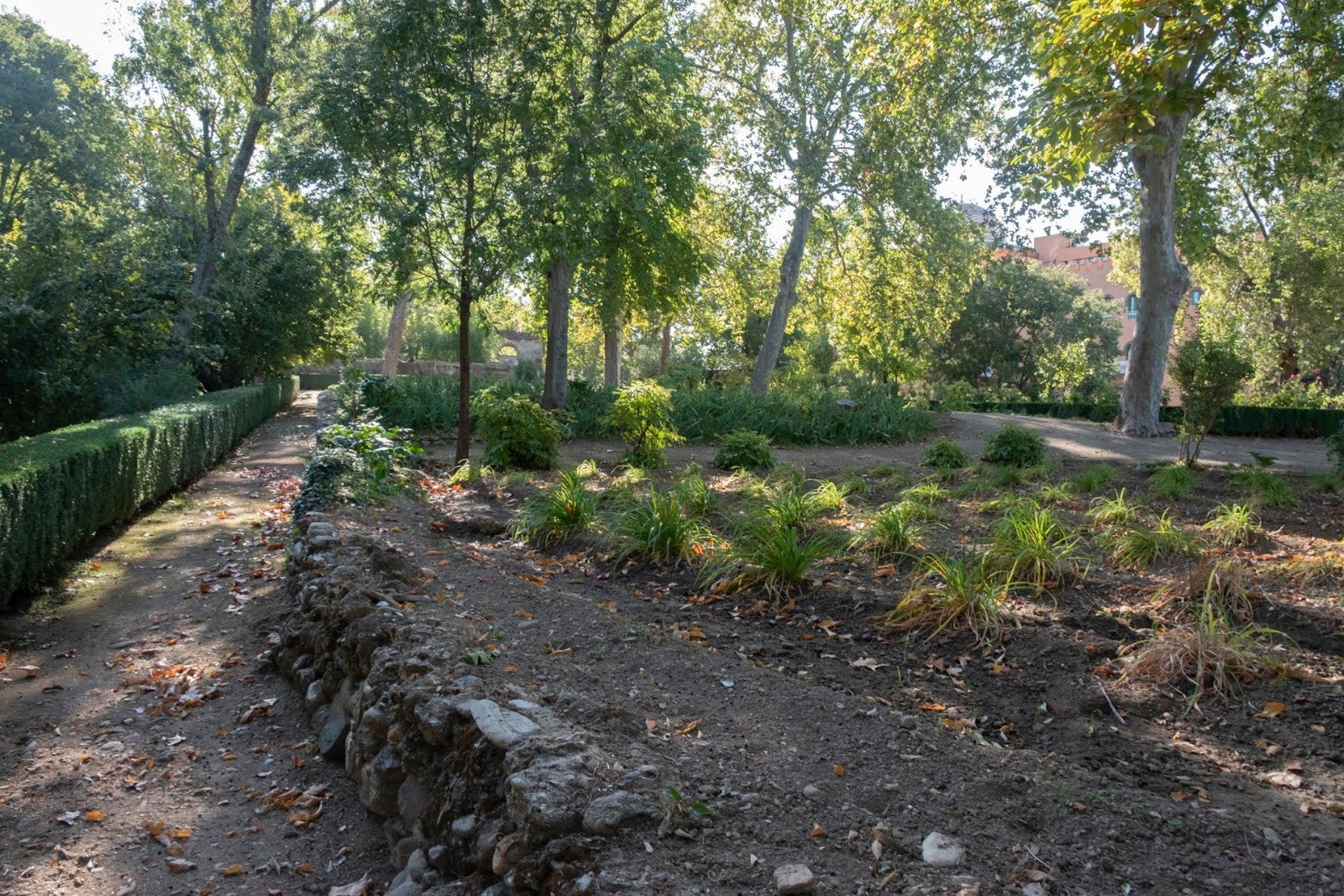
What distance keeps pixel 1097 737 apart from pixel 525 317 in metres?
23.3

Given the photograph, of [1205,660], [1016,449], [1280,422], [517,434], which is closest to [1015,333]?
[1280,422]

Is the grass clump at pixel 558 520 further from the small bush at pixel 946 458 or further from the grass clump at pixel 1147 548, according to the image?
the small bush at pixel 946 458

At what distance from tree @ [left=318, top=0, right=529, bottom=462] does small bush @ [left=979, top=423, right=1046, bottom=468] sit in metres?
6.21

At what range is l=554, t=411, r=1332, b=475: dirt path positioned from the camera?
1133 cm

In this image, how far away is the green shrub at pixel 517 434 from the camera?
35.6 ft

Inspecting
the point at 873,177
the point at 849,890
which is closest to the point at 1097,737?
the point at 849,890

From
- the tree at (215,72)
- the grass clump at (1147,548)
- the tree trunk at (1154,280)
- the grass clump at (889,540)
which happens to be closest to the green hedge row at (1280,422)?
the tree trunk at (1154,280)

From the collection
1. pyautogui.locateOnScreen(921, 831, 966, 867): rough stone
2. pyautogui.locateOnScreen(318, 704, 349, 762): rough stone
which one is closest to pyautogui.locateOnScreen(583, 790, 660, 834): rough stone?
pyautogui.locateOnScreen(921, 831, 966, 867): rough stone

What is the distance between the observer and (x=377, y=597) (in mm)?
4449

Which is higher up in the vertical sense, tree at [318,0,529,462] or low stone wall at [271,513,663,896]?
tree at [318,0,529,462]

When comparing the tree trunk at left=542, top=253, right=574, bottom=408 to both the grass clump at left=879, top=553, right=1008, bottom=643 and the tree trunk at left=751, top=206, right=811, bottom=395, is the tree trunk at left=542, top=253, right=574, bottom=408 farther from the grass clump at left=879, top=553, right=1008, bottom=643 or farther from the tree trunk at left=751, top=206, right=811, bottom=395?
the grass clump at left=879, top=553, right=1008, bottom=643

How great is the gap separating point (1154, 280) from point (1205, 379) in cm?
524

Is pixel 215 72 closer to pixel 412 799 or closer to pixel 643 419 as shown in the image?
pixel 643 419

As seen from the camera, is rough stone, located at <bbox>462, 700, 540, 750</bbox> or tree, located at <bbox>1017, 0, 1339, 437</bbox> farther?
tree, located at <bbox>1017, 0, 1339, 437</bbox>
